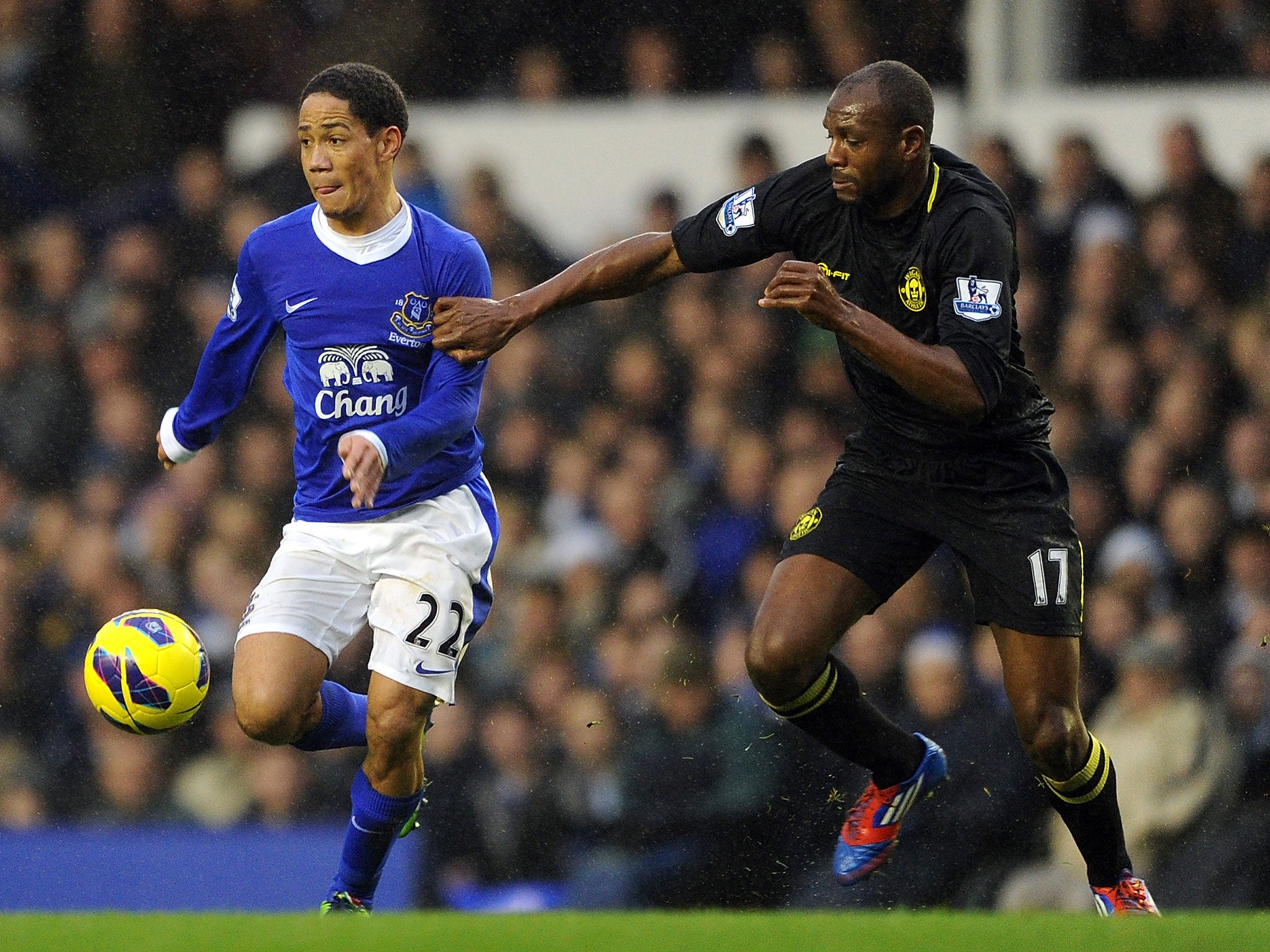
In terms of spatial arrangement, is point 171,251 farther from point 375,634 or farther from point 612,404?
point 375,634

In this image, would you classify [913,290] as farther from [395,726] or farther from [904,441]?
[395,726]

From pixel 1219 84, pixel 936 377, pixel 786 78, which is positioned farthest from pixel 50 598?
pixel 1219 84

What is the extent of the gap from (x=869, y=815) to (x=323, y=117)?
254 cm

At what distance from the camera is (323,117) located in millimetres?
4629

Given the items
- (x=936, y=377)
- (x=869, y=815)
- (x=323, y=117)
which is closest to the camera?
(x=936, y=377)

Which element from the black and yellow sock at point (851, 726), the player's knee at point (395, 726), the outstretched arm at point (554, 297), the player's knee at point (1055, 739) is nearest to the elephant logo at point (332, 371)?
the outstretched arm at point (554, 297)

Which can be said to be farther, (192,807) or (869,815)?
(192,807)

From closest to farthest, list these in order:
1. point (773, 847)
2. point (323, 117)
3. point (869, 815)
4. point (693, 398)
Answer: point (323, 117)
point (869, 815)
point (773, 847)
point (693, 398)

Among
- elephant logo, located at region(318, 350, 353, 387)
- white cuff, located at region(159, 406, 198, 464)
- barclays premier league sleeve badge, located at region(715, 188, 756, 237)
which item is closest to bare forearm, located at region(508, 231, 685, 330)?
barclays premier league sleeve badge, located at region(715, 188, 756, 237)

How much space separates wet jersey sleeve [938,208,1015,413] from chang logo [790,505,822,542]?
711 millimetres

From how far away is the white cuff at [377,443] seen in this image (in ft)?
13.9

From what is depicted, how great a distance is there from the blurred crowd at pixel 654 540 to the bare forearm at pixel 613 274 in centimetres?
258

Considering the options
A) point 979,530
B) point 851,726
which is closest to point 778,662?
point 851,726

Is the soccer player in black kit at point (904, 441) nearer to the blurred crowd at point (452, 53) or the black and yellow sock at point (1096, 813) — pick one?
the black and yellow sock at point (1096, 813)
